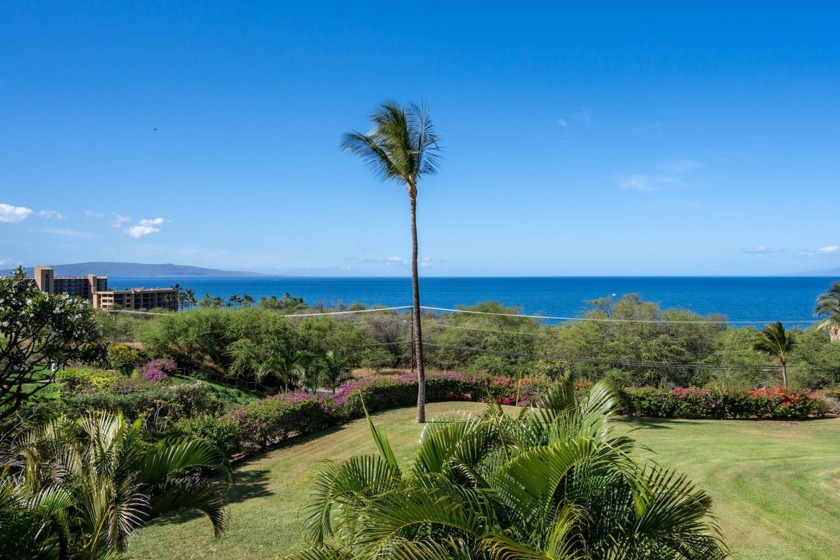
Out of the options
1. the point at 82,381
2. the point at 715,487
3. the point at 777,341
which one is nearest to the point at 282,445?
the point at 82,381

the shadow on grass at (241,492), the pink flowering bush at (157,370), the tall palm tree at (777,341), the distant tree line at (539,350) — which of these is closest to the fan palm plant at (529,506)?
the shadow on grass at (241,492)

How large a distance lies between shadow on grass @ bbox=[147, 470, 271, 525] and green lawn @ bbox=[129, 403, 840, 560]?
18mm

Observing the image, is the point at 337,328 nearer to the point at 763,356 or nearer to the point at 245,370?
the point at 245,370

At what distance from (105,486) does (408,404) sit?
12.5 metres

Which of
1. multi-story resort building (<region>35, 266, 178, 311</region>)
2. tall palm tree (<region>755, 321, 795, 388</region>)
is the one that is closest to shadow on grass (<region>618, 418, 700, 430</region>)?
tall palm tree (<region>755, 321, 795, 388</region>)

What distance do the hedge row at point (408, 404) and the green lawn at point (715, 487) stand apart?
1.72 feet

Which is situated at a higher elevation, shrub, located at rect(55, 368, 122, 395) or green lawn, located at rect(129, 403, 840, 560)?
shrub, located at rect(55, 368, 122, 395)

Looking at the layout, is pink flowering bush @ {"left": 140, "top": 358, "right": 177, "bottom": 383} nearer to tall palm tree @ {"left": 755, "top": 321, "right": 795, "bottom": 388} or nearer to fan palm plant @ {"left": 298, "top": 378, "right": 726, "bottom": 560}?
fan palm plant @ {"left": 298, "top": 378, "right": 726, "bottom": 560}

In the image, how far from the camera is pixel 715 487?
820cm

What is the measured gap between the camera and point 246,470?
1051cm

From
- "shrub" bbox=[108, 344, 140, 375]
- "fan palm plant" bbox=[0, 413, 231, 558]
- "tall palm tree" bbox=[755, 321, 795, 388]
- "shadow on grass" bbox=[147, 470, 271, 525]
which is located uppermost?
"fan palm plant" bbox=[0, 413, 231, 558]

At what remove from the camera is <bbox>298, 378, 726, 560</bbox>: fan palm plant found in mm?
2996

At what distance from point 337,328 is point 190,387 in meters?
13.2

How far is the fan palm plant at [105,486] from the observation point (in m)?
4.00
